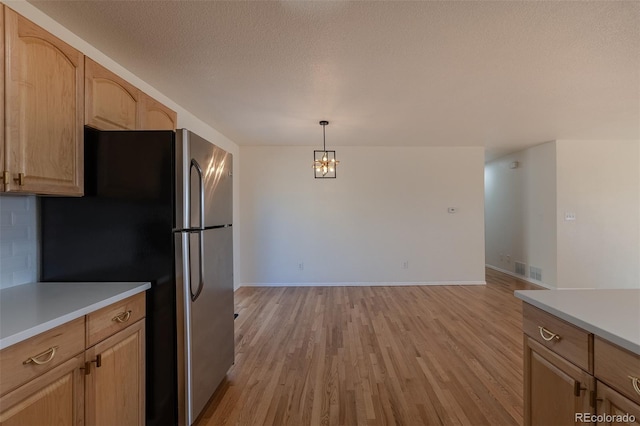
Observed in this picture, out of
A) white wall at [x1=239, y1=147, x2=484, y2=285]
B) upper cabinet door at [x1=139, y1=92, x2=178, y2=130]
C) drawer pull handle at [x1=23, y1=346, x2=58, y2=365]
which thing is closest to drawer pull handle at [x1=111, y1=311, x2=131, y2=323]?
drawer pull handle at [x1=23, y1=346, x2=58, y2=365]

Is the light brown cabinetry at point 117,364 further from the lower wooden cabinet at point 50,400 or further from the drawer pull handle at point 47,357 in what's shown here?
the drawer pull handle at point 47,357

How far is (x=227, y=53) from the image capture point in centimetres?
196

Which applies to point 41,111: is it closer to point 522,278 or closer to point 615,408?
point 615,408

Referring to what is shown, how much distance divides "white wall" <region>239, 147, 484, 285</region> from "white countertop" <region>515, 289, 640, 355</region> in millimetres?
3653

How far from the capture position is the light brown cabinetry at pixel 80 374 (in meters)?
0.95

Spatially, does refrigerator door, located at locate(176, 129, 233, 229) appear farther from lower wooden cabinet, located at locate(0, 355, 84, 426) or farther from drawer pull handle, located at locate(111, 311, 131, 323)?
lower wooden cabinet, located at locate(0, 355, 84, 426)

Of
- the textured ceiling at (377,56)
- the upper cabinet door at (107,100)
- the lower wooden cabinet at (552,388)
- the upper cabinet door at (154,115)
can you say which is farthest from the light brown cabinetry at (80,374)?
the lower wooden cabinet at (552,388)

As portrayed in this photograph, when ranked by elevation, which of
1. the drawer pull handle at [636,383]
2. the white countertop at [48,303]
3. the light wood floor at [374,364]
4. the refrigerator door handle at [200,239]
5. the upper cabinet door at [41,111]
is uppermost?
the upper cabinet door at [41,111]

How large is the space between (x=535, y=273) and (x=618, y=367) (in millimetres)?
A: 5031

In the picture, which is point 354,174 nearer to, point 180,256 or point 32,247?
point 180,256

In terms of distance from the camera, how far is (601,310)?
1144 mm

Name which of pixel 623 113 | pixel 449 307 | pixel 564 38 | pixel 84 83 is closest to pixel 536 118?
pixel 623 113

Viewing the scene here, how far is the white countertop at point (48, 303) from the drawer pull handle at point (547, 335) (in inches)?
77.3

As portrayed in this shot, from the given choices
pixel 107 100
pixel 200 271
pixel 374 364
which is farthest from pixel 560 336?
pixel 107 100
